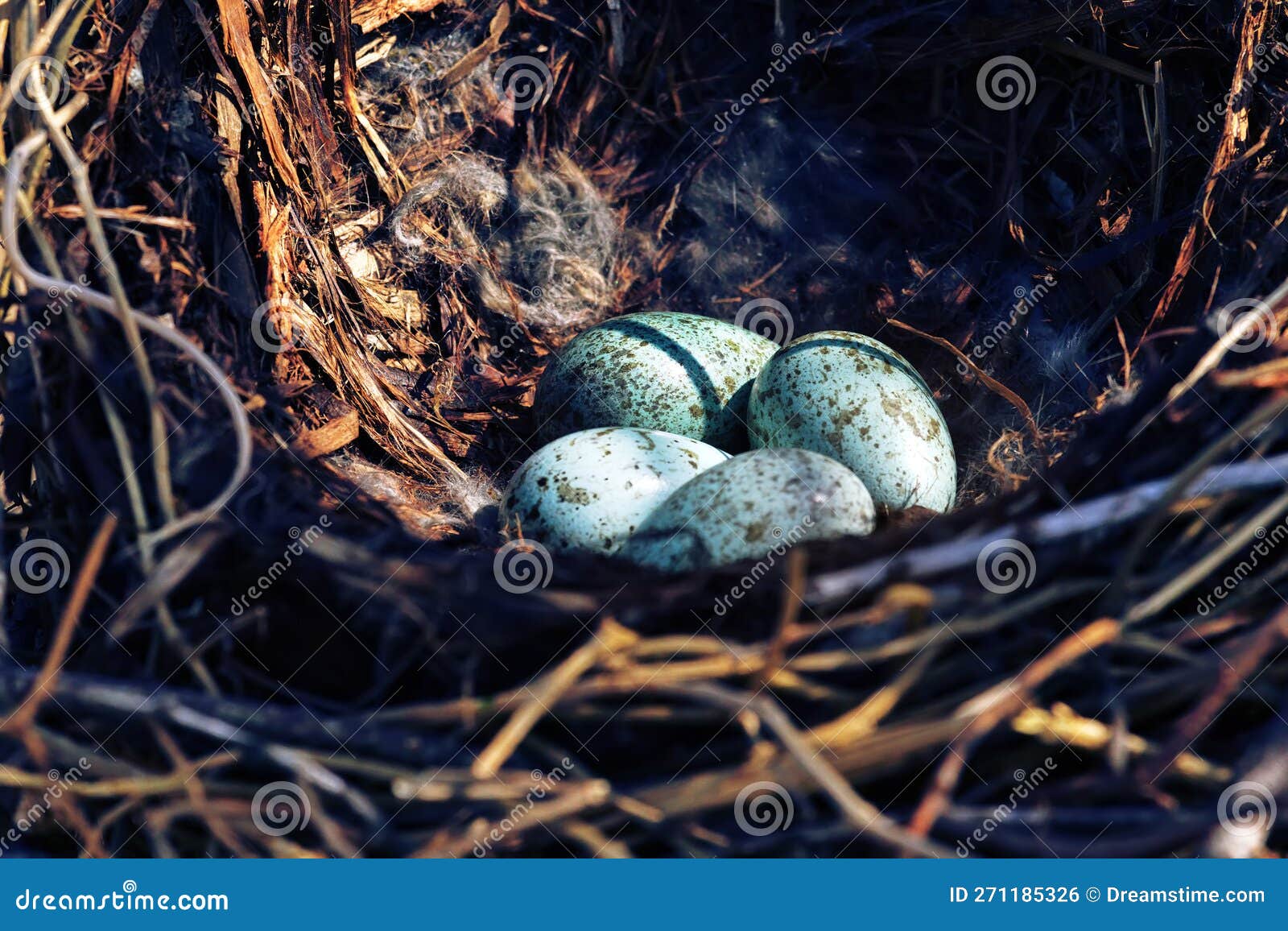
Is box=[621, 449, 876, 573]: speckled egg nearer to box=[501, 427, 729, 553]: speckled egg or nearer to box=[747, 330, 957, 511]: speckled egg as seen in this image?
box=[501, 427, 729, 553]: speckled egg

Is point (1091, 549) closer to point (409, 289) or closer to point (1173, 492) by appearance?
point (1173, 492)

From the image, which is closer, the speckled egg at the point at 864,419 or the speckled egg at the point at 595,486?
the speckled egg at the point at 595,486

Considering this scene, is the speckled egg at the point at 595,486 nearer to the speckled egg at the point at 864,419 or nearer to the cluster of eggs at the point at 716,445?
the cluster of eggs at the point at 716,445

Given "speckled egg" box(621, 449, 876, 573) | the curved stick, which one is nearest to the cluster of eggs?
"speckled egg" box(621, 449, 876, 573)

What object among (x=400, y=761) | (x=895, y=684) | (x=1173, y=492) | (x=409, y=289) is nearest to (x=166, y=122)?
(x=409, y=289)

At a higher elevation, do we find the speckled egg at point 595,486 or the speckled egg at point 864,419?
the speckled egg at point 864,419

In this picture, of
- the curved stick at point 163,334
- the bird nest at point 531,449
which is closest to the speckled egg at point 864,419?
the bird nest at point 531,449

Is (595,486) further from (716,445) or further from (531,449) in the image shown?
(531,449)

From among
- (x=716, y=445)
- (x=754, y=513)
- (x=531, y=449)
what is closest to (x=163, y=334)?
(x=754, y=513)
